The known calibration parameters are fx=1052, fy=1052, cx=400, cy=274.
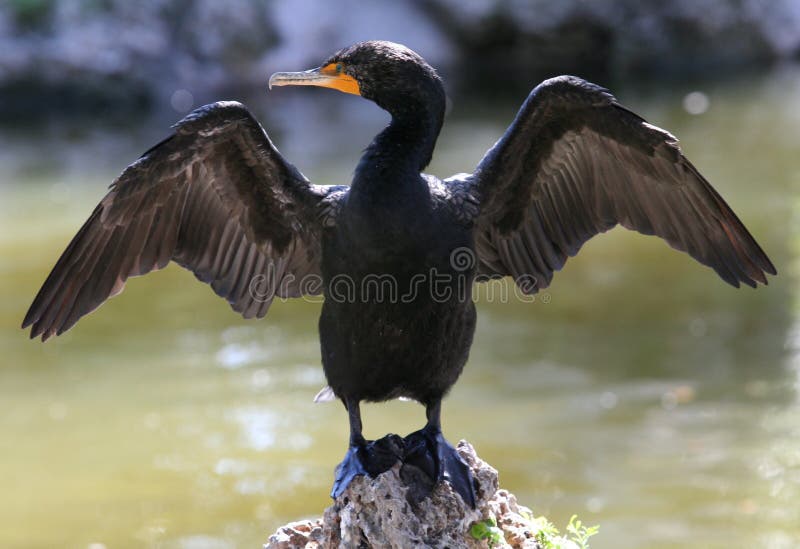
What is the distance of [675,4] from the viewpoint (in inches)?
706

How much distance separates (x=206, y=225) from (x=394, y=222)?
3.05ft

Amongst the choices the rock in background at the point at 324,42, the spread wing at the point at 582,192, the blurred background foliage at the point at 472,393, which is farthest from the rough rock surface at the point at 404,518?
the rock in background at the point at 324,42

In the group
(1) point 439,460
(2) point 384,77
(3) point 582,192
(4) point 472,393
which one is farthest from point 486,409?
(2) point 384,77

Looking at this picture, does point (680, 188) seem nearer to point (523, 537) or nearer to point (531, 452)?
point (523, 537)

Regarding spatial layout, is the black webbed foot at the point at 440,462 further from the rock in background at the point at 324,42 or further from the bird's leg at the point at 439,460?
the rock in background at the point at 324,42

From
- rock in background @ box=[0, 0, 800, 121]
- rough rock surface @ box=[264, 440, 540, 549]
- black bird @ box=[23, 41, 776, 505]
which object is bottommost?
rough rock surface @ box=[264, 440, 540, 549]

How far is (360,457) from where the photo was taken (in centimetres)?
375

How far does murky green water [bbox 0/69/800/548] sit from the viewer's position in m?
5.71

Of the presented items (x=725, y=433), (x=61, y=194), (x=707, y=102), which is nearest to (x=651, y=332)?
(x=725, y=433)

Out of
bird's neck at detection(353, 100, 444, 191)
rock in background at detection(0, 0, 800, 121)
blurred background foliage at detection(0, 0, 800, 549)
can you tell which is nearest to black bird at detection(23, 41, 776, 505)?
bird's neck at detection(353, 100, 444, 191)

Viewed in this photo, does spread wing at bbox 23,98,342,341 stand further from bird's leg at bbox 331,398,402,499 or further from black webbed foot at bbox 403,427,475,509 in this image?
black webbed foot at bbox 403,427,475,509

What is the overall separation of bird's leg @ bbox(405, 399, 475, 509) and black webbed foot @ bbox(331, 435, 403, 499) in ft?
0.17

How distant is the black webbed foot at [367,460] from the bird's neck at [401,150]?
94cm

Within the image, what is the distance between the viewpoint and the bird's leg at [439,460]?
12.1 ft
